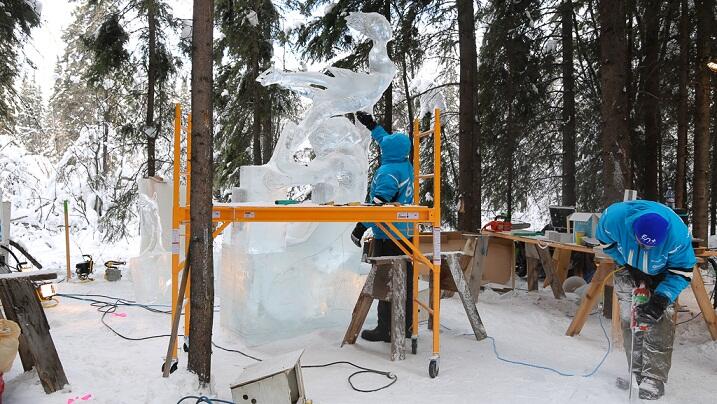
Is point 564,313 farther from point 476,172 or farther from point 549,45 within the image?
point 549,45

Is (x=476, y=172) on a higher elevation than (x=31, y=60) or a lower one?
lower

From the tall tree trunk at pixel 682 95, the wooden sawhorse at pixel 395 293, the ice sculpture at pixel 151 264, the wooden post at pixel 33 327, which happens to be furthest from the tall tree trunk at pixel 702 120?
the wooden post at pixel 33 327

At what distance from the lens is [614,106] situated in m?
6.46

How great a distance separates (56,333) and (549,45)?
1003 centimetres

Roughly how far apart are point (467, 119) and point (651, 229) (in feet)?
16.7

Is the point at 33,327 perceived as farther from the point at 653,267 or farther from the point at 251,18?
the point at 251,18

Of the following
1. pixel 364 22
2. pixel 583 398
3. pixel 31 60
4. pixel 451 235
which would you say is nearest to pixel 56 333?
pixel 364 22

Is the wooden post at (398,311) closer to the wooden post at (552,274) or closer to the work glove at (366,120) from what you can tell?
the work glove at (366,120)

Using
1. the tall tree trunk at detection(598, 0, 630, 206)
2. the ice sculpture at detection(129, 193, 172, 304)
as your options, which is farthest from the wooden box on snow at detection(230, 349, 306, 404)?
the tall tree trunk at detection(598, 0, 630, 206)

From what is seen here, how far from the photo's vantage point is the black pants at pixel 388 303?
503 centimetres

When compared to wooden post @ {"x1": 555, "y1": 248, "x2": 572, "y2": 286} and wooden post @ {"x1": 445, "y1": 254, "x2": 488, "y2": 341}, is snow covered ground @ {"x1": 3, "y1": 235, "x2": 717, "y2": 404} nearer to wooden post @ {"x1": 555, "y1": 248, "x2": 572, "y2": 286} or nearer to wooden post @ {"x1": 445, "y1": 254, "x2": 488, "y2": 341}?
wooden post @ {"x1": 445, "y1": 254, "x2": 488, "y2": 341}

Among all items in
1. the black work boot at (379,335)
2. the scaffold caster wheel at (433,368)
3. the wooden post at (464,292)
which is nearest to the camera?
the scaffold caster wheel at (433,368)

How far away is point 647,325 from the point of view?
12.8 feet

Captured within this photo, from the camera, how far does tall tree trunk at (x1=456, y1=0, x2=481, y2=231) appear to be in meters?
8.34
